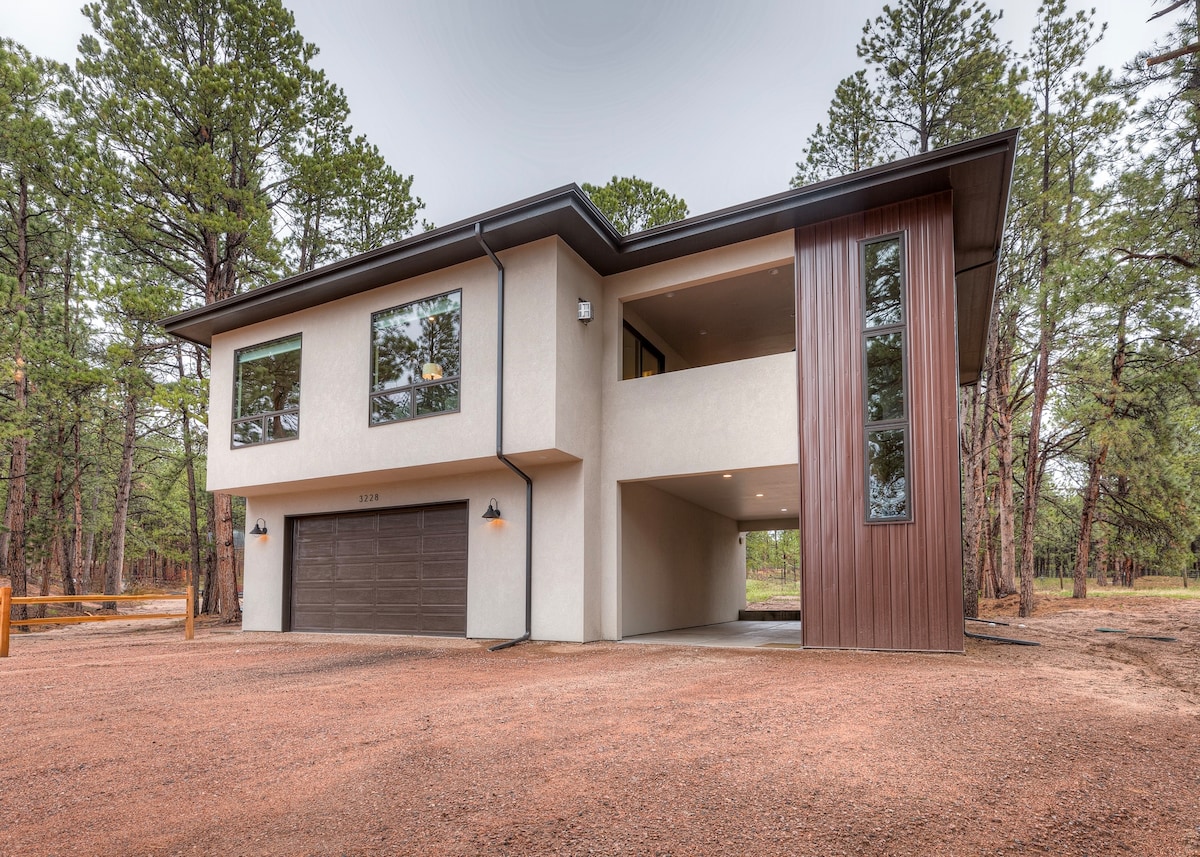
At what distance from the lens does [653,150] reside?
30.7 metres

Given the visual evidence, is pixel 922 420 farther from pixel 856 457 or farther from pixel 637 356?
pixel 637 356

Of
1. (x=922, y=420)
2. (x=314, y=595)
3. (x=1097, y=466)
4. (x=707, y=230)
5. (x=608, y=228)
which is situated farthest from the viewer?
(x=1097, y=466)

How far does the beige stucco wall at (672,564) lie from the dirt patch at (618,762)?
3451mm

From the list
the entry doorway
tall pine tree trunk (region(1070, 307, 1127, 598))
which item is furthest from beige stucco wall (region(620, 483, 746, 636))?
the entry doorway

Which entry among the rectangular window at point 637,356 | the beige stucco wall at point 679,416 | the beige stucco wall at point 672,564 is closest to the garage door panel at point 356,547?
the beige stucco wall at point 679,416

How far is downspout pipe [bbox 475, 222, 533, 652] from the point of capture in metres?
8.54

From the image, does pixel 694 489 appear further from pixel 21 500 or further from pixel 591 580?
pixel 21 500

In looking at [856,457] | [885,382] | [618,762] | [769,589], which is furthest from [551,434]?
[769,589]

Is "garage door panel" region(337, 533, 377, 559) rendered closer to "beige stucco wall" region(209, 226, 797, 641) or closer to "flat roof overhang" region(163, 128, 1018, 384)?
"beige stucco wall" region(209, 226, 797, 641)

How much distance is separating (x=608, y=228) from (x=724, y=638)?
19.3ft

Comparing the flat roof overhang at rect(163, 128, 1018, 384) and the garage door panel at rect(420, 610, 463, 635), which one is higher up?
the flat roof overhang at rect(163, 128, 1018, 384)

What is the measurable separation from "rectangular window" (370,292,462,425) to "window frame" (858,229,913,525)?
5140 mm

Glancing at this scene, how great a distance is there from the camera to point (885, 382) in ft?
24.5

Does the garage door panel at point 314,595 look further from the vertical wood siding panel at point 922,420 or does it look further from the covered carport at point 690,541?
the vertical wood siding panel at point 922,420
